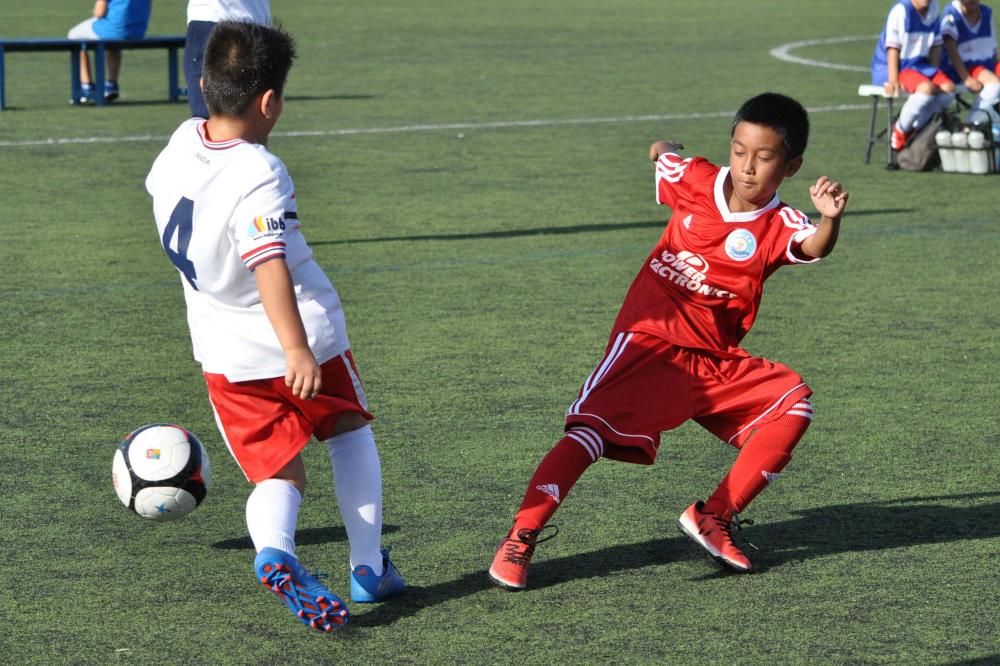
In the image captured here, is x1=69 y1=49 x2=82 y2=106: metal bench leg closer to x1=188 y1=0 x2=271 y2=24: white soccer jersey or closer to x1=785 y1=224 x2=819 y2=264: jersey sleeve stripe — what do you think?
x1=188 y1=0 x2=271 y2=24: white soccer jersey

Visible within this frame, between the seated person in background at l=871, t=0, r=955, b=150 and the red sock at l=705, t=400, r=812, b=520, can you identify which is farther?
the seated person in background at l=871, t=0, r=955, b=150

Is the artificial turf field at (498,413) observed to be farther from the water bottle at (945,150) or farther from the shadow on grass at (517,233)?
the water bottle at (945,150)

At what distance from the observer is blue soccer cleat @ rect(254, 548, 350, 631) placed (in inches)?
141

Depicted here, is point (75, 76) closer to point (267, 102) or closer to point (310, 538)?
point (310, 538)

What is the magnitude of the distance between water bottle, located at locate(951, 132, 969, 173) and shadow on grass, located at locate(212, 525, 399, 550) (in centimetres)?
833

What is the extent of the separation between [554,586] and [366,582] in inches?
20.0

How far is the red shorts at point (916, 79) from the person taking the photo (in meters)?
12.2

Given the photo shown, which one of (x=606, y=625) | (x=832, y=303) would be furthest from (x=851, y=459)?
(x=832, y=303)

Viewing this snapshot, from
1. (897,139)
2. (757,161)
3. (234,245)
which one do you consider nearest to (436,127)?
(897,139)

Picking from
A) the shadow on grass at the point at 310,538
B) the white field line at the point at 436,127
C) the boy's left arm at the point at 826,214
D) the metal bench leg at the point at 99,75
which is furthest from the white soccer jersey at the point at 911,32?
the shadow on grass at the point at 310,538

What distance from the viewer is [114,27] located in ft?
52.6

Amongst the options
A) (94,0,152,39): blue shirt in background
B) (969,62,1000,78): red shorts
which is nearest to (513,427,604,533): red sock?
(969,62,1000,78): red shorts

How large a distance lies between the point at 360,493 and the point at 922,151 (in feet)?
29.4

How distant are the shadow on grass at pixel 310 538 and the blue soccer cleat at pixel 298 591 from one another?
29.5 inches
